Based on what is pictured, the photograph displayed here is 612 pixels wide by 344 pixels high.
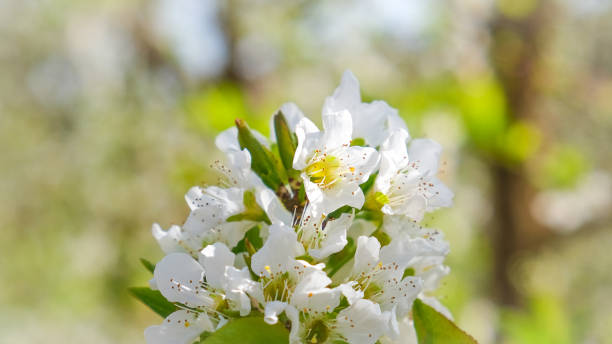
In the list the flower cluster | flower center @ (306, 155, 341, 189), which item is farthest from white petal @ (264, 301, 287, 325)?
flower center @ (306, 155, 341, 189)

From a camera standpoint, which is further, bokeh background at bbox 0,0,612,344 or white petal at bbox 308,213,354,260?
bokeh background at bbox 0,0,612,344

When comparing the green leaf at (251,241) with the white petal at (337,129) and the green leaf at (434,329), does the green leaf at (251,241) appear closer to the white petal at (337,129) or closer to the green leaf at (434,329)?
the white petal at (337,129)

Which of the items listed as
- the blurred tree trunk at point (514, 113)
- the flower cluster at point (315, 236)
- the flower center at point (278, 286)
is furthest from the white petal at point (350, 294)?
the blurred tree trunk at point (514, 113)

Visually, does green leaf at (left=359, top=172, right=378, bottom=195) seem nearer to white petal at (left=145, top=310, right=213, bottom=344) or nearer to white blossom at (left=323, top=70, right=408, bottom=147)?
white blossom at (left=323, top=70, right=408, bottom=147)

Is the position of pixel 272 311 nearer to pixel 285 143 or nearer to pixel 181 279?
pixel 181 279

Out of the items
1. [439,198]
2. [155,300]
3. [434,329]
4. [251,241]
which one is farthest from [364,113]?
[155,300]

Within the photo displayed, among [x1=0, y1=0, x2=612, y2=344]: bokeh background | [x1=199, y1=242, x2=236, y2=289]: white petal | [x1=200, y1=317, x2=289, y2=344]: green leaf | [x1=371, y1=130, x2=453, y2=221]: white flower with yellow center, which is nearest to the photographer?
[x1=200, y1=317, x2=289, y2=344]: green leaf
